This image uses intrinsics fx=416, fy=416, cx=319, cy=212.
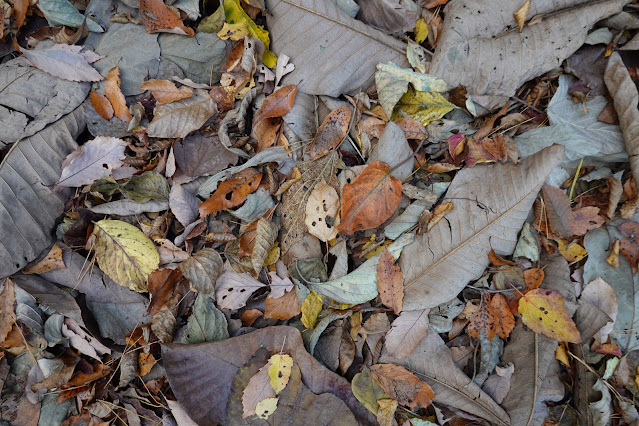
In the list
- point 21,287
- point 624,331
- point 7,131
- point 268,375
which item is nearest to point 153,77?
point 7,131

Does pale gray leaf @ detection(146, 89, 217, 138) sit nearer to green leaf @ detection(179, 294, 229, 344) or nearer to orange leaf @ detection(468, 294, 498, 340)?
green leaf @ detection(179, 294, 229, 344)

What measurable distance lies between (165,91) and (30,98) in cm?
70

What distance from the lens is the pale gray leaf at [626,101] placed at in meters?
2.00

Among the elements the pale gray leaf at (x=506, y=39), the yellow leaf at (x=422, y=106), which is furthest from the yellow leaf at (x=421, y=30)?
the yellow leaf at (x=422, y=106)

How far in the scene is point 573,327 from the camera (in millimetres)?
1936

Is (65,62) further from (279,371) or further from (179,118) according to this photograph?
(279,371)

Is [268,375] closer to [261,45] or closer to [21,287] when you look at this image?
[21,287]

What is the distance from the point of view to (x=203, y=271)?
206 cm

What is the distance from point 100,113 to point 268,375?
1.60 m

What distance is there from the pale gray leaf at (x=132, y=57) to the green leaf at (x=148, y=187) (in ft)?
1.53

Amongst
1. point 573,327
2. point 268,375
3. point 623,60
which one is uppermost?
point 623,60

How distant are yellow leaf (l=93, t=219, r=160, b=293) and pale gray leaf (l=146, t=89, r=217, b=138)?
1.69ft

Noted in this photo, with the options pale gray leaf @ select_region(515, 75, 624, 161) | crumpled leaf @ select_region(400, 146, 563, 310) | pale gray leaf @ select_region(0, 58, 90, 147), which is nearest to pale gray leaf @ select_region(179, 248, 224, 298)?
crumpled leaf @ select_region(400, 146, 563, 310)

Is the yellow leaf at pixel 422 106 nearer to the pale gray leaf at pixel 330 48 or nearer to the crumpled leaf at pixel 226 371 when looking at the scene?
the pale gray leaf at pixel 330 48
